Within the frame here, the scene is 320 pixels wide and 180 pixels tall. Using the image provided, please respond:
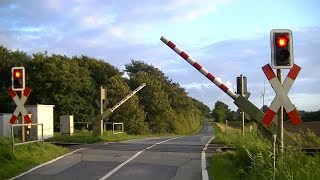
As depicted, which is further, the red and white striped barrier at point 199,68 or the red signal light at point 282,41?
the red and white striped barrier at point 199,68

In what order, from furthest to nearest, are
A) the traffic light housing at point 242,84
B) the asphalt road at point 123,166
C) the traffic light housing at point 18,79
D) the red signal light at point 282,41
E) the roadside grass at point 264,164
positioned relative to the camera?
1. the traffic light housing at point 242,84
2. the traffic light housing at point 18,79
3. the asphalt road at point 123,166
4. the red signal light at point 282,41
5. the roadside grass at point 264,164

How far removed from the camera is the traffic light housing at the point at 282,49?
10031mm

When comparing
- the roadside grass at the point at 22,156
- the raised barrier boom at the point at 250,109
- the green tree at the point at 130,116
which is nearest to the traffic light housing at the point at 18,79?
the roadside grass at the point at 22,156

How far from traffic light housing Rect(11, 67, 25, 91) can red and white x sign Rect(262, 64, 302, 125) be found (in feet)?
31.6

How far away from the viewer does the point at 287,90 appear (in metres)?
10.0

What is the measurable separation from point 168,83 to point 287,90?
7411 centimetres

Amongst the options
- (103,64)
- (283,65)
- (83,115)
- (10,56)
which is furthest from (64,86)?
(283,65)

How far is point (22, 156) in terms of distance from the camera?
50.7 ft

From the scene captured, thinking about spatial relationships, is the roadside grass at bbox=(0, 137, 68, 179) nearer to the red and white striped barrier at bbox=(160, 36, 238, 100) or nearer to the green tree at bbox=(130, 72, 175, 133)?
the red and white striped barrier at bbox=(160, 36, 238, 100)

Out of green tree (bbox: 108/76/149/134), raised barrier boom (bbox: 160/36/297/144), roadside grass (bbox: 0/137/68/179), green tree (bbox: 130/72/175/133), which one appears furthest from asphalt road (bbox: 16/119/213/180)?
green tree (bbox: 130/72/175/133)

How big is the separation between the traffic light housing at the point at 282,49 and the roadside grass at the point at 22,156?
7479 millimetres

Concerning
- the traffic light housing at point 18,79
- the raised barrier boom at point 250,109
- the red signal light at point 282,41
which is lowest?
the raised barrier boom at point 250,109

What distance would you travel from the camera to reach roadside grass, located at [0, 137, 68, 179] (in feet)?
43.9

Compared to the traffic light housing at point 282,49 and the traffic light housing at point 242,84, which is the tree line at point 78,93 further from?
the traffic light housing at point 282,49
